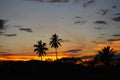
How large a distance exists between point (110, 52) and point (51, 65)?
69.7 ft

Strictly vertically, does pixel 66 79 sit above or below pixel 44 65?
below

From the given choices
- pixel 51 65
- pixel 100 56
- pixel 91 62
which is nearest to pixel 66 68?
pixel 51 65

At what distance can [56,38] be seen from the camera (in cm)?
9556

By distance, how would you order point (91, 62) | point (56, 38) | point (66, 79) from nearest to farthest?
point (66, 79) < point (56, 38) < point (91, 62)

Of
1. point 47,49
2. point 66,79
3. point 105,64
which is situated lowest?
point 66,79

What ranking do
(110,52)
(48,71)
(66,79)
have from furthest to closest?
(110,52), (48,71), (66,79)

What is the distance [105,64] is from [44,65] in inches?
862

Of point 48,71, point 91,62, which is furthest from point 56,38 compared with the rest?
point 91,62

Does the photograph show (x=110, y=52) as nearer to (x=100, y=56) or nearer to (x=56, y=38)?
(x=100, y=56)

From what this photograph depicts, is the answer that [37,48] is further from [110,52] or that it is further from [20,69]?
[110,52]

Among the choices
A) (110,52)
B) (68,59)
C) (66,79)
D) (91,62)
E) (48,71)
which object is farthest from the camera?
(68,59)

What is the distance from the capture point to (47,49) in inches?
3925

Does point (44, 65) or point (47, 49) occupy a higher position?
point (47, 49)

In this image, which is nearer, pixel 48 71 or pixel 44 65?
pixel 48 71
